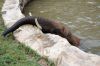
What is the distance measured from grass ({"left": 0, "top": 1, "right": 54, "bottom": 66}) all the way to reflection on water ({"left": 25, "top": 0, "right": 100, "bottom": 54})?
1885mm

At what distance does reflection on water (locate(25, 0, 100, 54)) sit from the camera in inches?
358

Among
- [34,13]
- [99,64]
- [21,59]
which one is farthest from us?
[34,13]

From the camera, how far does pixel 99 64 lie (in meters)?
5.36

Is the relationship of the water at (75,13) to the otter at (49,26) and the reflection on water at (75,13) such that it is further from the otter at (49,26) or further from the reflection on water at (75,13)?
the otter at (49,26)

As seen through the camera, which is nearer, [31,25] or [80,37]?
[31,25]

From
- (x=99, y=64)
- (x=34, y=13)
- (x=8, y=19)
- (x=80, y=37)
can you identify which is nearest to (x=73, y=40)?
(x=80, y=37)

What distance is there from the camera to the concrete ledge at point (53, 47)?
5.60 meters

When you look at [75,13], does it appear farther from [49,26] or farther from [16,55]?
[16,55]

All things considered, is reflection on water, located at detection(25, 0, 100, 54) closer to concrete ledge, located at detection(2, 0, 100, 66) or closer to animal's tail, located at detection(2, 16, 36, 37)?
concrete ledge, located at detection(2, 0, 100, 66)

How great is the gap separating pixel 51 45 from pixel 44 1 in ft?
20.5

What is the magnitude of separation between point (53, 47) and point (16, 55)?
794mm

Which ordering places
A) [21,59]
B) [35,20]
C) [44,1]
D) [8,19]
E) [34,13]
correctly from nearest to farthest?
[21,59]
[35,20]
[8,19]
[34,13]
[44,1]

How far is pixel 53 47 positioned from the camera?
634cm

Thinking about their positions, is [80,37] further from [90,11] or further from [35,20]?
[90,11]
